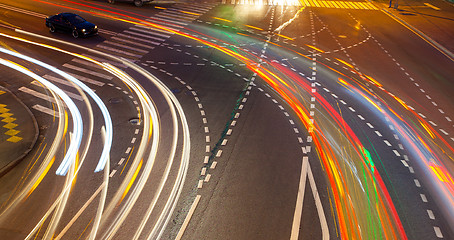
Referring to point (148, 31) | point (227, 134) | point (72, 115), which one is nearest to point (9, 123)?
point (72, 115)

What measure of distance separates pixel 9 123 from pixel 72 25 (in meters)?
12.3

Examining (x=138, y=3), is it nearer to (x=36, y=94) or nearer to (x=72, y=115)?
(x=36, y=94)

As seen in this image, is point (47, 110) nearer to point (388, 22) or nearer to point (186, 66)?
point (186, 66)

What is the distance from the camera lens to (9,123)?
15.5 metres

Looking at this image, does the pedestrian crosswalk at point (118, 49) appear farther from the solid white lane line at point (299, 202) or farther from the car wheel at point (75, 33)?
the solid white lane line at point (299, 202)

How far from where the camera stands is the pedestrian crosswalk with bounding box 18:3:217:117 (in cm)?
1833

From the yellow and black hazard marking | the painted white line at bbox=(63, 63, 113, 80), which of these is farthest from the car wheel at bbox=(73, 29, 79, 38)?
the yellow and black hazard marking

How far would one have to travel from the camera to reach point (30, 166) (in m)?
13.1

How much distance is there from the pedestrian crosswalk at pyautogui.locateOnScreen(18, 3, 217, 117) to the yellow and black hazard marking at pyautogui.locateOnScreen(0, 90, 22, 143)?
4.07 ft

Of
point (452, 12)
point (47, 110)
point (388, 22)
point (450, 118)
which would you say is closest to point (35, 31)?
point (47, 110)

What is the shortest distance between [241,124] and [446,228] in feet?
29.4

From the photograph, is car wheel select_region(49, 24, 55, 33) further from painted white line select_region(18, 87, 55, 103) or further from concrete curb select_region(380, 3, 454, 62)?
concrete curb select_region(380, 3, 454, 62)

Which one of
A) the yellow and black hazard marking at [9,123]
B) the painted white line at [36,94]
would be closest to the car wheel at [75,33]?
the painted white line at [36,94]

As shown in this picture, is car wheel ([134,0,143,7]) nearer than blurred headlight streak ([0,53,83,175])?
No
